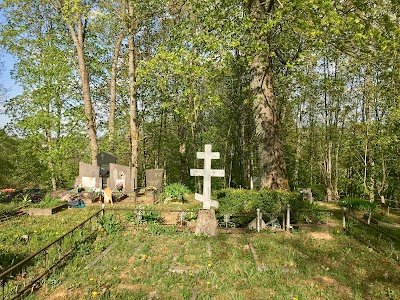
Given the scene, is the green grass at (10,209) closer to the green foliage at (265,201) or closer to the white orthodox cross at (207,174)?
the white orthodox cross at (207,174)

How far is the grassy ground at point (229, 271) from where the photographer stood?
5.28 metres

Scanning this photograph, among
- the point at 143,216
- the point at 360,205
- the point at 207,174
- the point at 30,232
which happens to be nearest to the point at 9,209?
the point at 30,232

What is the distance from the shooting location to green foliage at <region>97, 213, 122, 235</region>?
9080mm

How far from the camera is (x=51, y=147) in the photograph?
71.1 feet

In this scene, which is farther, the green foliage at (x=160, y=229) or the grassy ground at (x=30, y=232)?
the green foliage at (x=160, y=229)

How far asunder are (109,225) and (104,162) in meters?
10.9

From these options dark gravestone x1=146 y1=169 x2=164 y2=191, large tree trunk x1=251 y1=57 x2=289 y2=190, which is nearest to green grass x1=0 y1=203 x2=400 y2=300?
large tree trunk x1=251 y1=57 x2=289 y2=190

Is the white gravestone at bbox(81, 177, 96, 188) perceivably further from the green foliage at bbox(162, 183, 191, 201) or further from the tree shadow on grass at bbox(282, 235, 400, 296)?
the tree shadow on grass at bbox(282, 235, 400, 296)

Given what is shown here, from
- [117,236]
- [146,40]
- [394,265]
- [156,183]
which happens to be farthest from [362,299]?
[146,40]

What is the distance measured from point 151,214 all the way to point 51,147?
14.5 m

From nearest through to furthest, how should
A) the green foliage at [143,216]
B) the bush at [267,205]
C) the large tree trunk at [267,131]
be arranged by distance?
the bush at [267,205]
the green foliage at [143,216]
the large tree trunk at [267,131]

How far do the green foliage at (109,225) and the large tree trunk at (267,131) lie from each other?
206 inches

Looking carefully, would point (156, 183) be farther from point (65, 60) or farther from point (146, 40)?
point (146, 40)

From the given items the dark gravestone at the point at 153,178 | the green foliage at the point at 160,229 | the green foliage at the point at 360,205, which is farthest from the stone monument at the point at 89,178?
the green foliage at the point at 360,205
